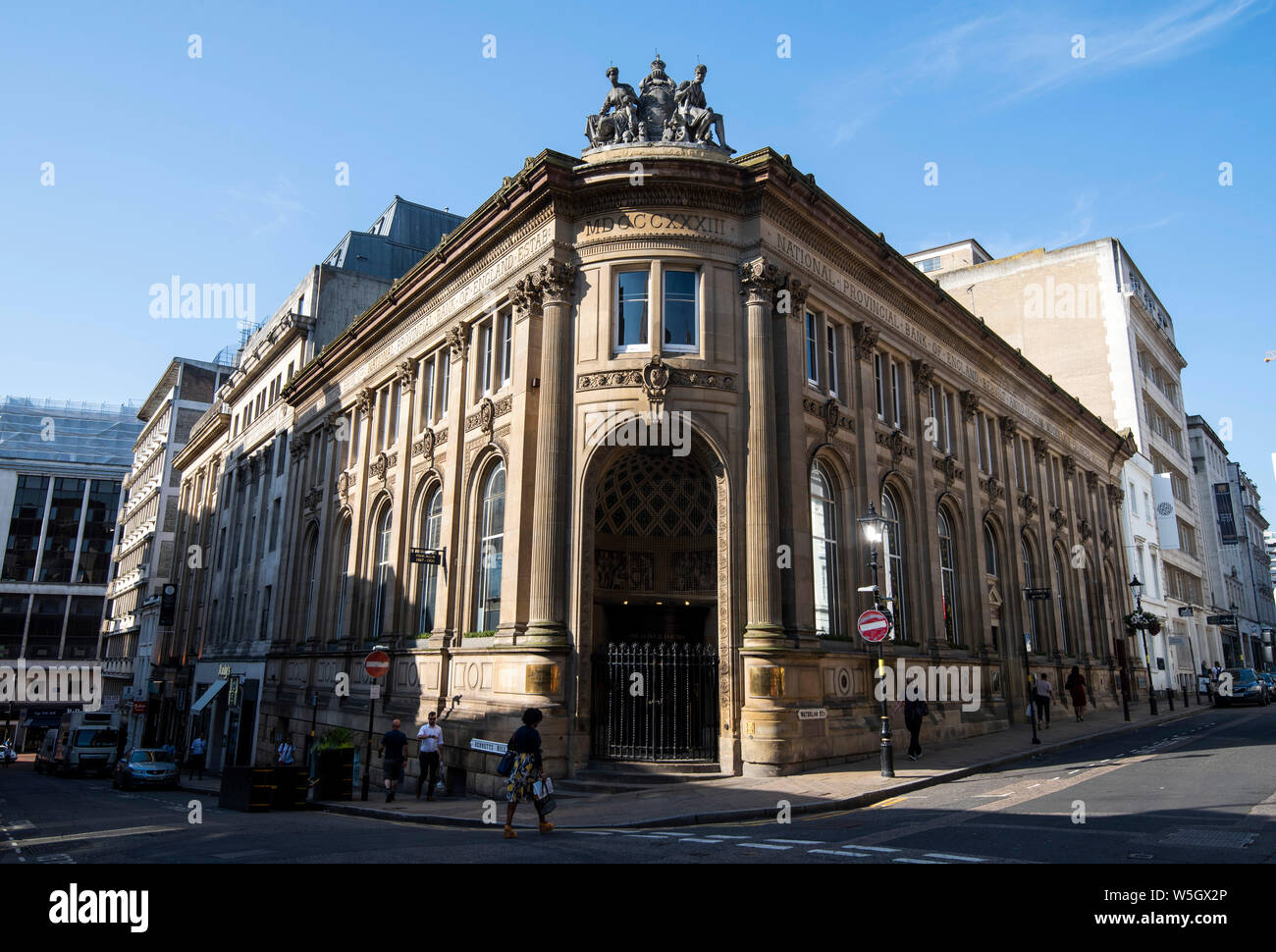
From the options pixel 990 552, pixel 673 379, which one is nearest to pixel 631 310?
pixel 673 379

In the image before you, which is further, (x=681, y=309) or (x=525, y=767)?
(x=681, y=309)

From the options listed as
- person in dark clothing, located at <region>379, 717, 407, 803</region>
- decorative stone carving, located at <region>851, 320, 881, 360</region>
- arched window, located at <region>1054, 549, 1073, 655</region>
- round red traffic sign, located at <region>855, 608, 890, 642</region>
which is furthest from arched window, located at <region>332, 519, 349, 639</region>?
arched window, located at <region>1054, 549, 1073, 655</region>

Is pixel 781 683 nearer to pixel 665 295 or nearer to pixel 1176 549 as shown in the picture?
pixel 665 295

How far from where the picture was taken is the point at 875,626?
56.3 ft

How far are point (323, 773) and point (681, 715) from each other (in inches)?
327

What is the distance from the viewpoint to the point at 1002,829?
10359 mm

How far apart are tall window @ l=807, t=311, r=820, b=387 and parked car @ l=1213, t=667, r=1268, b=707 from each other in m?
30.2

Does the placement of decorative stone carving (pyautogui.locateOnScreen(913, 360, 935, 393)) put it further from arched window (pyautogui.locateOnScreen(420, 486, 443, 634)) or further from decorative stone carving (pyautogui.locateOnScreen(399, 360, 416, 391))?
decorative stone carving (pyautogui.locateOnScreen(399, 360, 416, 391))

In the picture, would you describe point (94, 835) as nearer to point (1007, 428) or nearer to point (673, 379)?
point (673, 379)

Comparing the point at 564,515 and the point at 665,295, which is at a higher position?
the point at 665,295

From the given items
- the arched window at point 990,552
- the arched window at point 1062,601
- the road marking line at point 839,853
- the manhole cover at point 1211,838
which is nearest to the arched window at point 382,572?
the road marking line at point 839,853

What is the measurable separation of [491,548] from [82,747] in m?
31.6

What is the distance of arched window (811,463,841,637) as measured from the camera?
21.2 m
